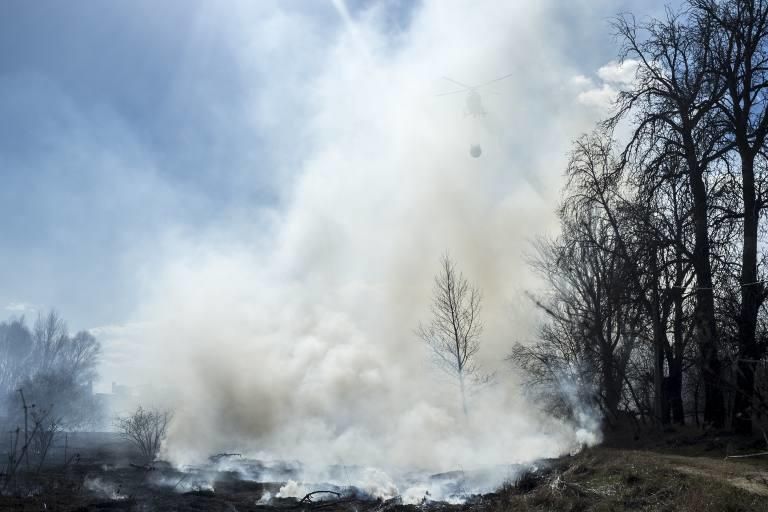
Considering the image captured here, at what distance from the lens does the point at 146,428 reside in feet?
96.8

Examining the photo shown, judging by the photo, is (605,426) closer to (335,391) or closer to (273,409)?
(335,391)

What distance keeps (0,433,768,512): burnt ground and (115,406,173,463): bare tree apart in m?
5.48

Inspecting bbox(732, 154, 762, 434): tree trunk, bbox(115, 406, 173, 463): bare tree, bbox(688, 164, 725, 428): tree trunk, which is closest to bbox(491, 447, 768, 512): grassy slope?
bbox(732, 154, 762, 434): tree trunk

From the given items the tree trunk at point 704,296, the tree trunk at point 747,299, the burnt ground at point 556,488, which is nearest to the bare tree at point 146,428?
the burnt ground at point 556,488

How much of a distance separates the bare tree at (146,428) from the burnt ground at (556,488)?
18.0 ft

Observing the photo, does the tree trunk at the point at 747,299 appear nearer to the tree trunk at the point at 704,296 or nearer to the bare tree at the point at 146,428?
the tree trunk at the point at 704,296

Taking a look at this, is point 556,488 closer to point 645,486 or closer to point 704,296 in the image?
point 645,486

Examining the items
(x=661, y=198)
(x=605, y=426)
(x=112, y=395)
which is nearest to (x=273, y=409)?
(x=605, y=426)

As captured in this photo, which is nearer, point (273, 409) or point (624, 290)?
point (624, 290)

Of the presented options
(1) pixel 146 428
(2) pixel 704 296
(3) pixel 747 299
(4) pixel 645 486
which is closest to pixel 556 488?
(4) pixel 645 486

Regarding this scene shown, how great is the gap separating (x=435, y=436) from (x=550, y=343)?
27.1ft

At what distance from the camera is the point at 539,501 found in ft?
43.1

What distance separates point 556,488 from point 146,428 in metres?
23.7

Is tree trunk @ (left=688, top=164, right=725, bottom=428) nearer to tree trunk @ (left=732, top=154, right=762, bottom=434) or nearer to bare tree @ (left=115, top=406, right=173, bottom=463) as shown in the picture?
tree trunk @ (left=732, top=154, right=762, bottom=434)
